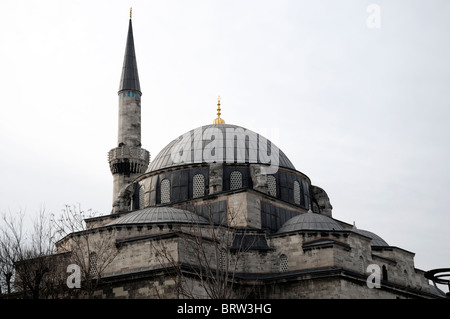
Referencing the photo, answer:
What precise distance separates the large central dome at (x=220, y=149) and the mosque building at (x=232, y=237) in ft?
0.18

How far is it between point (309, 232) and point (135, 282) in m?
6.41

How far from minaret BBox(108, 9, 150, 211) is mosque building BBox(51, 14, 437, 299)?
4192 mm

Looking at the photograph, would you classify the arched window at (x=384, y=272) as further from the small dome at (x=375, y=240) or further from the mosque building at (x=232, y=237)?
the small dome at (x=375, y=240)

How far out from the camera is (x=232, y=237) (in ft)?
68.8

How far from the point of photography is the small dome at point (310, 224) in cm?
2364

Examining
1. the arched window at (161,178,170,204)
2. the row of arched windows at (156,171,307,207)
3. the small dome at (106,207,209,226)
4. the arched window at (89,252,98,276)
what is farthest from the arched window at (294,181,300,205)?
the arched window at (89,252,98,276)

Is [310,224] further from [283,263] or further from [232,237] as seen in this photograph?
[232,237]

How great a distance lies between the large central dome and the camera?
2781 centimetres

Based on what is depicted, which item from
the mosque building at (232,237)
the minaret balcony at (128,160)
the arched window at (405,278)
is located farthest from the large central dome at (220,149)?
the arched window at (405,278)

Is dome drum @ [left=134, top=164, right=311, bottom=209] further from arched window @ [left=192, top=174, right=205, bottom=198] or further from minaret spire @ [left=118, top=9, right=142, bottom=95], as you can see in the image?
minaret spire @ [left=118, top=9, right=142, bottom=95]

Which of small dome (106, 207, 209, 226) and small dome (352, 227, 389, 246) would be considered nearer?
small dome (106, 207, 209, 226)

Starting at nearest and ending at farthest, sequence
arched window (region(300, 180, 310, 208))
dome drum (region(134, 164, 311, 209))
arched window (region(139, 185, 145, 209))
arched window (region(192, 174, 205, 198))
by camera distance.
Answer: dome drum (region(134, 164, 311, 209))
arched window (region(192, 174, 205, 198))
arched window (region(139, 185, 145, 209))
arched window (region(300, 180, 310, 208))
